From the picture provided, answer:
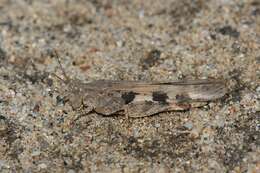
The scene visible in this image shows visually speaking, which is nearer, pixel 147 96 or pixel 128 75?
pixel 147 96

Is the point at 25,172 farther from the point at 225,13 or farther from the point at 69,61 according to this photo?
the point at 225,13

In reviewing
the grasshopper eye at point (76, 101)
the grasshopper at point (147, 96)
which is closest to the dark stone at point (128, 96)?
the grasshopper at point (147, 96)

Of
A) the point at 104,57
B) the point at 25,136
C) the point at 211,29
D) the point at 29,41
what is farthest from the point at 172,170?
the point at 29,41

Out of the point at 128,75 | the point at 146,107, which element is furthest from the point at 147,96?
the point at 128,75

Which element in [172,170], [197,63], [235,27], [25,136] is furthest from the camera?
[235,27]

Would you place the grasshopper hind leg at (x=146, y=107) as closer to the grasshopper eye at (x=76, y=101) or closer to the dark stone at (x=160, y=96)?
the dark stone at (x=160, y=96)

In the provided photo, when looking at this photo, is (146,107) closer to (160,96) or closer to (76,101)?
(160,96)
